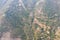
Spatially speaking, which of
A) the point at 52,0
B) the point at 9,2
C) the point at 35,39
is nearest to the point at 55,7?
the point at 52,0

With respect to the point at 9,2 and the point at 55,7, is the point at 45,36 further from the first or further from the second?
the point at 9,2

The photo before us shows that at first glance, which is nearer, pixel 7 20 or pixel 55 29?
pixel 55 29

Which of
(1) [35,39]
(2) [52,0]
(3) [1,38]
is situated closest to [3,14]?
(3) [1,38]

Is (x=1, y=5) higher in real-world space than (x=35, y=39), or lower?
higher

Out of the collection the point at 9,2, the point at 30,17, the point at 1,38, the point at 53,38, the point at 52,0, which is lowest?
the point at 53,38

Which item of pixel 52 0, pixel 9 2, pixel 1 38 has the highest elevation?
pixel 9 2

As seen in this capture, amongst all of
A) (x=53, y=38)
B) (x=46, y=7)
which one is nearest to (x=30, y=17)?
(x=46, y=7)

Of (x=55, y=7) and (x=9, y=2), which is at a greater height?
(x=9, y=2)

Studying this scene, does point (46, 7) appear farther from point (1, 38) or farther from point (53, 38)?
point (1, 38)

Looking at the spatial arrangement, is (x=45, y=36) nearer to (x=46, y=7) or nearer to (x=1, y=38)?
(x=46, y=7)
